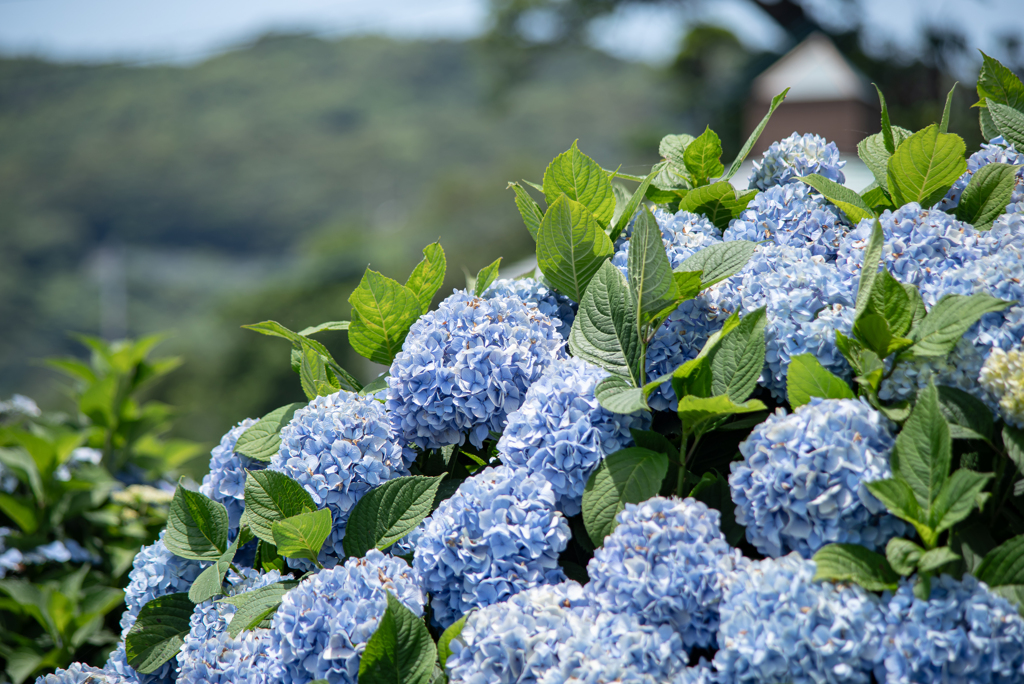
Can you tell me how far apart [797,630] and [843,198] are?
2.46 ft

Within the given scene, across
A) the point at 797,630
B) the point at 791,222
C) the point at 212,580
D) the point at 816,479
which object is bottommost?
the point at 212,580

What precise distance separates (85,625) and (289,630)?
179cm

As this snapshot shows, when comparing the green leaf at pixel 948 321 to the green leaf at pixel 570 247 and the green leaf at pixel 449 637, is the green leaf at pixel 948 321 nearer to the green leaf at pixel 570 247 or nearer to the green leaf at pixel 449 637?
the green leaf at pixel 570 247

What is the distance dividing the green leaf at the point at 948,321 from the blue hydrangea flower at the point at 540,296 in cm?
54

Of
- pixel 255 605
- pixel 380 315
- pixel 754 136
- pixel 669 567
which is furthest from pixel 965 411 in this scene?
pixel 255 605

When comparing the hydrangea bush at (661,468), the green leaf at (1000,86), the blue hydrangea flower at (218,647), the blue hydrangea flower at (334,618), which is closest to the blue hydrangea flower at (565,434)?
the hydrangea bush at (661,468)

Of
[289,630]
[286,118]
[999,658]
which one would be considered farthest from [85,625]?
[286,118]

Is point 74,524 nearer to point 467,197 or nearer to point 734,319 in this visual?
point 734,319

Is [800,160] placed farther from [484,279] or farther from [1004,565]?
[1004,565]

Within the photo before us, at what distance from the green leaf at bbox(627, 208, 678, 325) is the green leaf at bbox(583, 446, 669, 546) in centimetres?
20

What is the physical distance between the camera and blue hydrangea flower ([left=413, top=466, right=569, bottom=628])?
0.96m

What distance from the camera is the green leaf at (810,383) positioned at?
94 cm

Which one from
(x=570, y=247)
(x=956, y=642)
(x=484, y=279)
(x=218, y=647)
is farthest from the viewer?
(x=484, y=279)

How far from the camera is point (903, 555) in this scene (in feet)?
2.67
